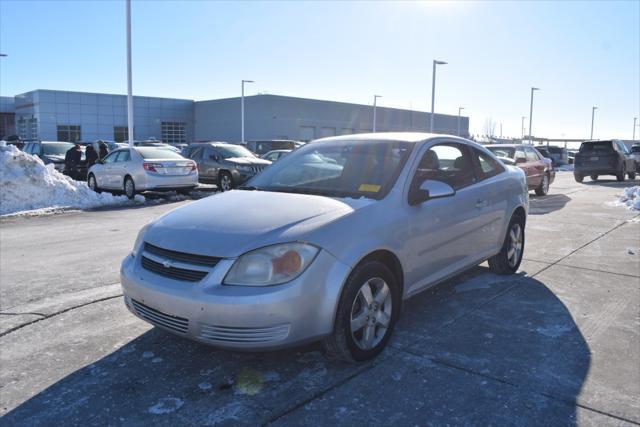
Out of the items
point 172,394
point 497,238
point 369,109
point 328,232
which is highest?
point 369,109

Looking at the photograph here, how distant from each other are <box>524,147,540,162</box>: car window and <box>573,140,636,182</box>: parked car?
806 cm

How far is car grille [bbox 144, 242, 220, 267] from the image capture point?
10.6 feet

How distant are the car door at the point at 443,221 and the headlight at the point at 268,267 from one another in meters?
1.11

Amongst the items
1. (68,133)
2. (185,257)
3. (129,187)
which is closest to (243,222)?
(185,257)

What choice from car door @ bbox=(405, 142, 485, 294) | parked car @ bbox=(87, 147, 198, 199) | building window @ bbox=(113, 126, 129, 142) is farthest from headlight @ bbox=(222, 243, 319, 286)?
building window @ bbox=(113, 126, 129, 142)

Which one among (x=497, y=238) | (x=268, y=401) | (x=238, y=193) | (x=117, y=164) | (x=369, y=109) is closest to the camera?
(x=268, y=401)

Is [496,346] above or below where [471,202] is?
below

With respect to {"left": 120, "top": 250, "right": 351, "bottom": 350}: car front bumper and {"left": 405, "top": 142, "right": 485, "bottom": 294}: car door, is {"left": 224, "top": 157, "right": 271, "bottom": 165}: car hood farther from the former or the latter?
{"left": 120, "top": 250, "right": 351, "bottom": 350}: car front bumper

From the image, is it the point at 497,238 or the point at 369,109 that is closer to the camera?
the point at 497,238

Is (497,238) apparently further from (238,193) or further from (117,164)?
(117,164)

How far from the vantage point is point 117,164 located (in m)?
15.2

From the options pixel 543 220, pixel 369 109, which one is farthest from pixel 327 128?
pixel 543 220

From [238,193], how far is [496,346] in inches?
91.2

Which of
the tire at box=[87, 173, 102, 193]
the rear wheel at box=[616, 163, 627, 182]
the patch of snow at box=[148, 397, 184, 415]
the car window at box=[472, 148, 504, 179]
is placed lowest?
the patch of snow at box=[148, 397, 184, 415]
